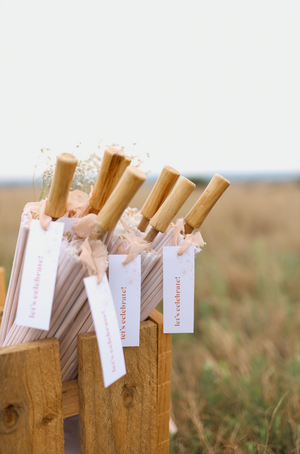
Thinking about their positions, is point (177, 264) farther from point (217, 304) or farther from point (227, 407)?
point (217, 304)

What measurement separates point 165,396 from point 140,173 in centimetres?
45

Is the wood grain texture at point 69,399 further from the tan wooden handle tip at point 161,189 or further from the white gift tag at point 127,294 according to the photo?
the tan wooden handle tip at point 161,189

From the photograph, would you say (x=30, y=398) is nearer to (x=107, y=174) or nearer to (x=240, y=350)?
(x=107, y=174)

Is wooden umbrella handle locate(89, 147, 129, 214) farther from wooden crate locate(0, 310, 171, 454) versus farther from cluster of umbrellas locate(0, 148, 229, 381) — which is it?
wooden crate locate(0, 310, 171, 454)

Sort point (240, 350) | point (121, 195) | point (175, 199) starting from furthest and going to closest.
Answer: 1. point (240, 350)
2. point (175, 199)
3. point (121, 195)

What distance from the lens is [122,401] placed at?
22.3 inches

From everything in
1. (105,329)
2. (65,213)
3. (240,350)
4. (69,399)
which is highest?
(65,213)

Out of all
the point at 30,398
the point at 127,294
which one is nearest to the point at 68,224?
the point at 127,294

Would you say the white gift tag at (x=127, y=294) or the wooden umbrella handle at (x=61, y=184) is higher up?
the wooden umbrella handle at (x=61, y=184)

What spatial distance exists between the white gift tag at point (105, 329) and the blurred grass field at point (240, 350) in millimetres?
537

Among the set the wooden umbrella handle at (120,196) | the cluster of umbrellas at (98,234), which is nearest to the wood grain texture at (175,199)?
the cluster of umbrellas at (98,234)

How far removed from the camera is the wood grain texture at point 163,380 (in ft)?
1.96

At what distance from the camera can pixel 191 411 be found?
47.4 inches

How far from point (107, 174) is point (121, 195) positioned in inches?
2.9
